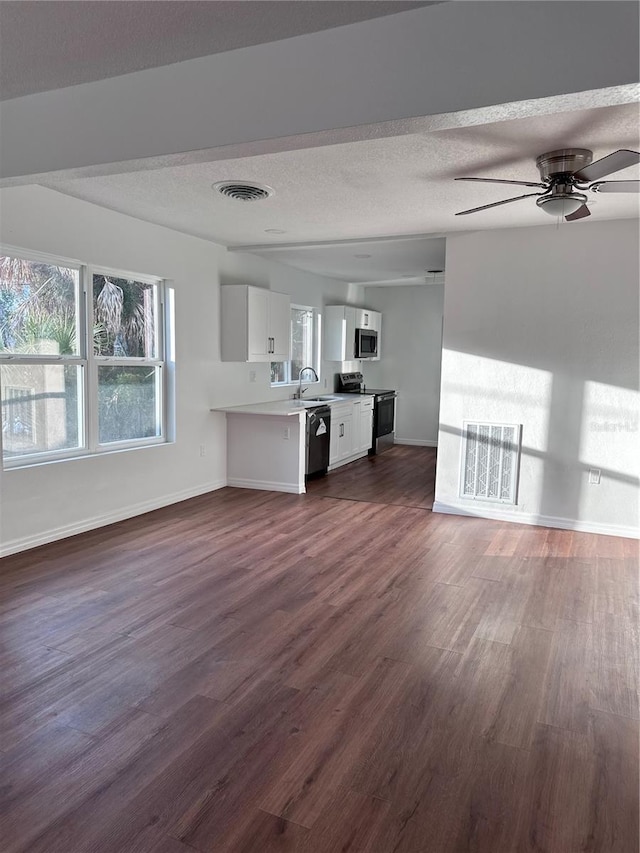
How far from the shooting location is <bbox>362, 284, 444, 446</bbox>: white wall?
29.8ft

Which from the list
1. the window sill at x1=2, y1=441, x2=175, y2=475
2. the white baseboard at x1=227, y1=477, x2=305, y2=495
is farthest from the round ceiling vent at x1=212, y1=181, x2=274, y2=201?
the white baseboard at x1=227, y1=477, x2=305, y2=495

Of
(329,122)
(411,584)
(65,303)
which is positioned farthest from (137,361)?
(329,122)

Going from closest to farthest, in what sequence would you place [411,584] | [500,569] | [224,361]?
[411,584] < [500,569] < [224,361]

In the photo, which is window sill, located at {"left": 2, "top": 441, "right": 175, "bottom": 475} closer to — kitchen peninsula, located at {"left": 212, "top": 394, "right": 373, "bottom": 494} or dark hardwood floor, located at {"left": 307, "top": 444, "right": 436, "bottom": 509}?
kitchen peninsula, located at {"left": 212, "top": 394, "right": 373, "bottom": 494}

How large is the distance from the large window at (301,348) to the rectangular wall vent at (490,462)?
282 cm

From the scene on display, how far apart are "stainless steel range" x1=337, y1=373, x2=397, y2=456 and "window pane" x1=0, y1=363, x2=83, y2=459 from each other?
458cm

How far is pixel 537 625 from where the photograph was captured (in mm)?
3102

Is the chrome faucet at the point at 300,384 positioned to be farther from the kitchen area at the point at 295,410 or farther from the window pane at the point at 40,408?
the window pane at the point at 40,408

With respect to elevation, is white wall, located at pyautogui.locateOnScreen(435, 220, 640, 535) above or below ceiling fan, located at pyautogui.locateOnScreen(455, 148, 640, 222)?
below

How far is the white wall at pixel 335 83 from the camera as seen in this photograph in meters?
1.74

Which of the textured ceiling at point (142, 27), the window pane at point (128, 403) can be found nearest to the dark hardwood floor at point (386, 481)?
the window pane at point (128, 403)

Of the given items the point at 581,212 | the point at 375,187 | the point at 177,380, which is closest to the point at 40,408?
the point at 177,380

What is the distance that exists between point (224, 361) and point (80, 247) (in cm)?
204

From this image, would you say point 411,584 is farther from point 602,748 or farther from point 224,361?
point 224,361
